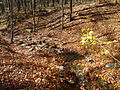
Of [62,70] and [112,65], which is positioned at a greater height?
[112,65]

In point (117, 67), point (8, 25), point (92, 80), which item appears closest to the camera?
point (92, 80)

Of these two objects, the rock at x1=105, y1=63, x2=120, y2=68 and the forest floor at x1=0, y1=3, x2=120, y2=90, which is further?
the rock at x1=105, y1=63, x2=120, y2=68

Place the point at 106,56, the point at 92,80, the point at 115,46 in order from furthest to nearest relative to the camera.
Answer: the point at 115,46 < the point at 106,56 < the point at 92,80

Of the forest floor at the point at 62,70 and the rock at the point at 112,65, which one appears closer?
the forest floor at the point at 62,70

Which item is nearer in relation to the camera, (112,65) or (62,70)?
(62,70)

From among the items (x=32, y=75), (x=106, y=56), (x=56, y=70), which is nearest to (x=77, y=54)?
(x=106, y=56)

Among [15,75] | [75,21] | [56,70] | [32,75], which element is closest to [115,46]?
[56,70]

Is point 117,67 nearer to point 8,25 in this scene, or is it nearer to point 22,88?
point 22,88

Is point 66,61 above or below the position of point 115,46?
below

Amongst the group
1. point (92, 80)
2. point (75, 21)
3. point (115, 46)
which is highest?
point (75, 21)

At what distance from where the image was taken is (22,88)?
7.15 m

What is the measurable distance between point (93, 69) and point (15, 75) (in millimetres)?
5743

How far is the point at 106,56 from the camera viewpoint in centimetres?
1156

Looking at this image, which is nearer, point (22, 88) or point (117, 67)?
point (22, 88)
